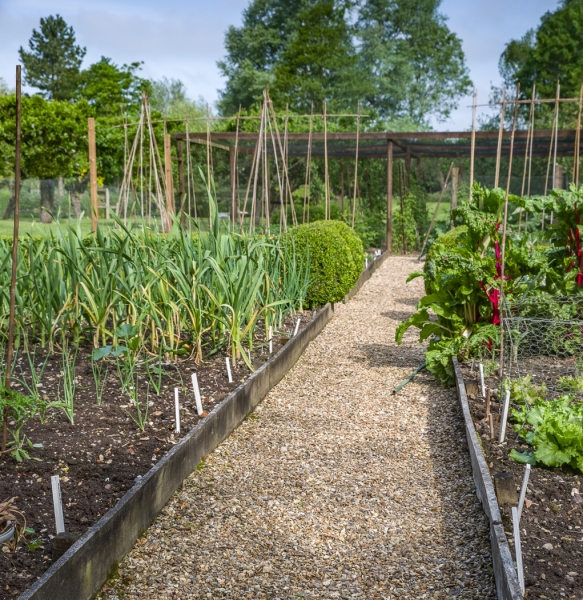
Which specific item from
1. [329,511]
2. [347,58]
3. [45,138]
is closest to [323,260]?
[329,511]

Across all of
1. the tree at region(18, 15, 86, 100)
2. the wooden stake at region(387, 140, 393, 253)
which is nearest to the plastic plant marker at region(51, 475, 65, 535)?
the wooden stake at region(387, 140, 393, 253)

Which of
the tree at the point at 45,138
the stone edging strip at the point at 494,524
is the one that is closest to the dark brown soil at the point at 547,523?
the stone edging strip at the point at 494,524

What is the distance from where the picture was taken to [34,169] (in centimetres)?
2002

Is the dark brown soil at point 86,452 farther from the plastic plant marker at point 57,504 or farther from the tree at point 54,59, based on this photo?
the tree at point 54,59

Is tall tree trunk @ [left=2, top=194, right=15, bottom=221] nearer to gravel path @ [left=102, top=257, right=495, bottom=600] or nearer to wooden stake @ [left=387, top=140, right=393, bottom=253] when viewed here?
wooden stake @ [left=387, top=140, right=393, bottom=253]

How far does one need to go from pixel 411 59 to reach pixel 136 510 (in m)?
31.6

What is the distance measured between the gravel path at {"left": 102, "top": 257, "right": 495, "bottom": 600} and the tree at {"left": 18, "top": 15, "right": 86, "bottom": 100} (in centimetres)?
3312

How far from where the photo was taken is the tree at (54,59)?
34781mm

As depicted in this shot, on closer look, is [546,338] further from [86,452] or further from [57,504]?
[57,504]

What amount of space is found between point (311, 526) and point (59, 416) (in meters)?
1.38

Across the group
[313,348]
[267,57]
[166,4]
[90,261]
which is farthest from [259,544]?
[166,4]

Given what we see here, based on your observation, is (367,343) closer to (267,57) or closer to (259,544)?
(259,544)

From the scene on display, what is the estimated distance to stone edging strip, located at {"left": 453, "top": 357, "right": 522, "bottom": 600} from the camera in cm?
201

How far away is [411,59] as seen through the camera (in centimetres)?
3134
